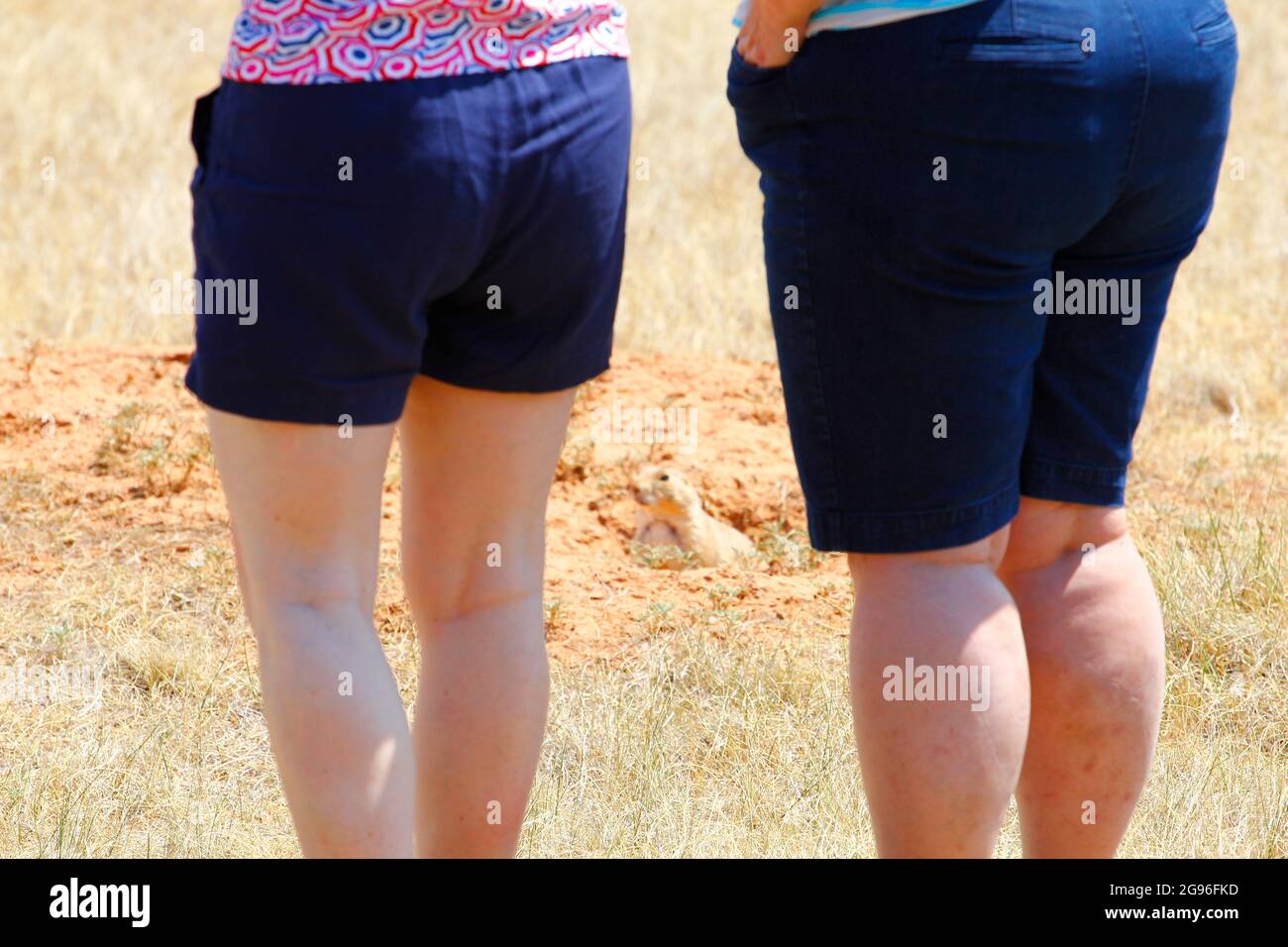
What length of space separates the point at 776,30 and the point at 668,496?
2208 millimetres

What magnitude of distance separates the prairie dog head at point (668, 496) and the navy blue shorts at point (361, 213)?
2.13 m

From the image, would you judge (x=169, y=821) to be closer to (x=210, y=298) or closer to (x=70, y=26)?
(x=210, y=298)

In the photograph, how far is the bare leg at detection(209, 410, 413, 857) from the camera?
155cm

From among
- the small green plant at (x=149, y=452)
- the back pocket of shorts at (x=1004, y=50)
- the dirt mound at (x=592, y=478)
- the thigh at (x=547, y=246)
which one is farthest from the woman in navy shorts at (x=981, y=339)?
the small green plant at (x=149, y=452)

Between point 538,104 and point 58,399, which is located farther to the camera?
point 58,399

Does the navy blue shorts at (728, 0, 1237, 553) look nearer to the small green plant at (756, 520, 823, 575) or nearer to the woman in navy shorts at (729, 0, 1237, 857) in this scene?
the woman in navy shorts at (729, 0, 1237, 857)

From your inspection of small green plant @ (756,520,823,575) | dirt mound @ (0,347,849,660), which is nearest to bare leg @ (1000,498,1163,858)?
dirt mound @ (0,347,849,660)

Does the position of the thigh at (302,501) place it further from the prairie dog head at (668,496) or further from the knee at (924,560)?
the prairie dog head at (668,496)

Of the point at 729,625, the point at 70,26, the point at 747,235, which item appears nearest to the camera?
the point at 729,625

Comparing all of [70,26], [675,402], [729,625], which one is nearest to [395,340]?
[729,625]

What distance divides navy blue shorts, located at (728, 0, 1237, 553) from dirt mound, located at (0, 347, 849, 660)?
5.07 ft

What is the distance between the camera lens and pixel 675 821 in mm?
2434

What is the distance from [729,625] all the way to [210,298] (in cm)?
186
